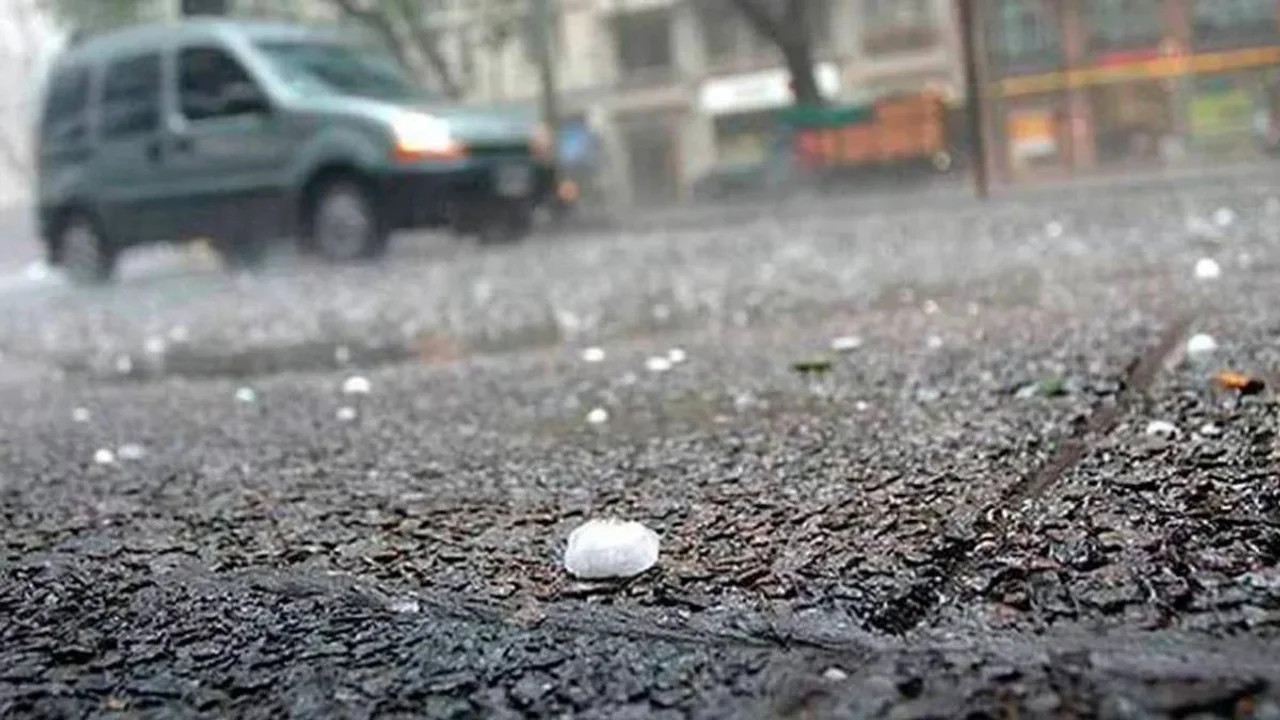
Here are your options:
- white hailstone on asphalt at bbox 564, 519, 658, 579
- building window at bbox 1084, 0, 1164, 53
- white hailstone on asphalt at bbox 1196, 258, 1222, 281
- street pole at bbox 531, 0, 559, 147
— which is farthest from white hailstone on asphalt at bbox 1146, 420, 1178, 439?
building window at bbox 1084, 0, 1164, 53

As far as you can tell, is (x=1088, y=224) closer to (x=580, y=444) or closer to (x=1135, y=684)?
(x=580, y=444)

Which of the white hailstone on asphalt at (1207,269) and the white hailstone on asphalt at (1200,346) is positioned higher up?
the white hailstone on asphalt at (1200,346)

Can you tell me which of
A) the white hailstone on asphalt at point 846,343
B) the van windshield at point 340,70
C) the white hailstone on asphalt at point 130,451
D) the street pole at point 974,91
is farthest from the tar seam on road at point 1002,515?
the street pole at point 974,91

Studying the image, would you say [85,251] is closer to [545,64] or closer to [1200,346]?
[545,64]

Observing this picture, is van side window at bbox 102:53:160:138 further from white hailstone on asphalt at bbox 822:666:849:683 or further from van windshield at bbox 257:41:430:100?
white hailstone on asphalt at bbox 822:666:849:683

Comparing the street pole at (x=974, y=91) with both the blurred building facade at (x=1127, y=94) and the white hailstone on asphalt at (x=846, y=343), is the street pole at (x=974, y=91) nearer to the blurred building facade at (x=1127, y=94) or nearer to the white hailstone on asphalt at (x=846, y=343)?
the blurred building facade at (x=1127, y=94)

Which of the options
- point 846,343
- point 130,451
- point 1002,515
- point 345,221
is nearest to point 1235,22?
point 345,221

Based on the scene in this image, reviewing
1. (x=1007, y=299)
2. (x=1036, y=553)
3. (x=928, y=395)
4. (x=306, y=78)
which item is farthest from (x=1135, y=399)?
(x=306, y=78)
